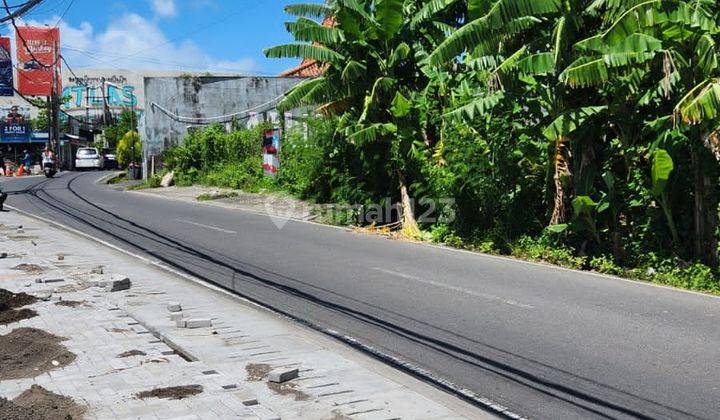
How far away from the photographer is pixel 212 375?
5.41 metres

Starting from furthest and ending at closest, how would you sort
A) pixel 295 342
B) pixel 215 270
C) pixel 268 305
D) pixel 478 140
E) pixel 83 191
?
1. pixel 83 191
2. pixel 478 140
3. pixel 215 270
4. pixel 268 305
5. pixel 295 342

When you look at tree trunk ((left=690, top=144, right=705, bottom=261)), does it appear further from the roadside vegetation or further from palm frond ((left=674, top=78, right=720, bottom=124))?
palm frond ((left=674, top=78, right=720, bottom=124))

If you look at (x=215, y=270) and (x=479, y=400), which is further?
(x=215, y=270)

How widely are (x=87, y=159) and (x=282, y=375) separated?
57.0 metres

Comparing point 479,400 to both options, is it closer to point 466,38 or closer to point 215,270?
point 215,270

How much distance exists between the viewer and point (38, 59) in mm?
48625

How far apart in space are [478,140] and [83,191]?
2251 centimetres

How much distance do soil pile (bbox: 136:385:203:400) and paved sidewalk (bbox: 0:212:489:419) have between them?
0.05 meters

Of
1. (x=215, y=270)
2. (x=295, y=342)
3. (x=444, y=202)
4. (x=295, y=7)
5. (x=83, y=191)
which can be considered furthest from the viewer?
(x=83, y=191)

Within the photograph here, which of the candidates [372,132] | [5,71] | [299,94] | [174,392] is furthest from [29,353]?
[5,71]

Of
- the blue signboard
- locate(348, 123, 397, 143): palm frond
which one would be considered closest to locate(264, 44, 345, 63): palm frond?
locate(348, 123, 397, 143): palm frond

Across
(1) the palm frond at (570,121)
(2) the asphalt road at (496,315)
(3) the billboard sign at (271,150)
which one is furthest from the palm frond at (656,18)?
(3) the billboard sign at (271,150)

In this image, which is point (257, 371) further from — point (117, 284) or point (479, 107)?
point (479, 107)

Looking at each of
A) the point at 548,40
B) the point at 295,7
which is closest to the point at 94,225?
the point at 295,7
